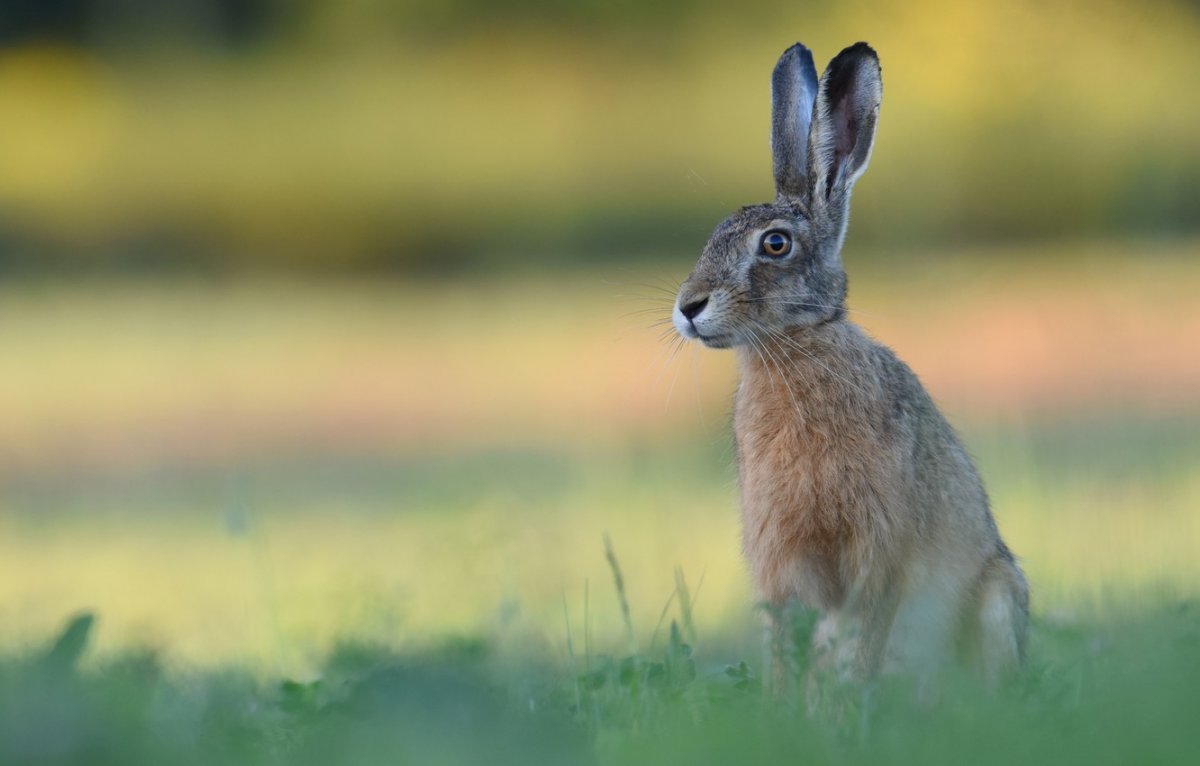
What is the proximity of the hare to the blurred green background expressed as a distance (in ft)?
4.62

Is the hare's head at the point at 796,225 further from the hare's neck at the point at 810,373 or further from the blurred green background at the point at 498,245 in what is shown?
the blurred green background at the point at 498,245

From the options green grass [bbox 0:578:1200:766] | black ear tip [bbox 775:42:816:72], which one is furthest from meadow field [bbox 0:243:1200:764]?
black ear tip [bbox 775:42:816:72]

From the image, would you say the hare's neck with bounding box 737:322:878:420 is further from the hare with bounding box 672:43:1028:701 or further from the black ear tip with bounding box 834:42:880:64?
the black ear tip with bounding box 834:42:880:64

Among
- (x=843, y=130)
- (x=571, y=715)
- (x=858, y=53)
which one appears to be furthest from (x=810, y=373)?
(x=571, y=715)

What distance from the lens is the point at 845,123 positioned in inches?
169

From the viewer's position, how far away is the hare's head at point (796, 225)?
4.02m

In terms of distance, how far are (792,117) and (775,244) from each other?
470 mm

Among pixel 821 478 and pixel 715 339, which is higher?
pixel 715 339

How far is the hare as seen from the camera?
388cm

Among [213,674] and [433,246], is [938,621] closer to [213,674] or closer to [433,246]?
[213,674]

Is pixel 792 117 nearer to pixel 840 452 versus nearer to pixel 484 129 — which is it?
pixel 840 452

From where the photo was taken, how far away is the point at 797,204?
423 cm

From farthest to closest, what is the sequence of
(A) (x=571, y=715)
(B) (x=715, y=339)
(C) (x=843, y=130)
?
(C) (x=843, y=130)
(B) (x=715, y=339)
(A) (x=571, y=715)

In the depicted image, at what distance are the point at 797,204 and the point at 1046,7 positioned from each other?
5.74 meters
